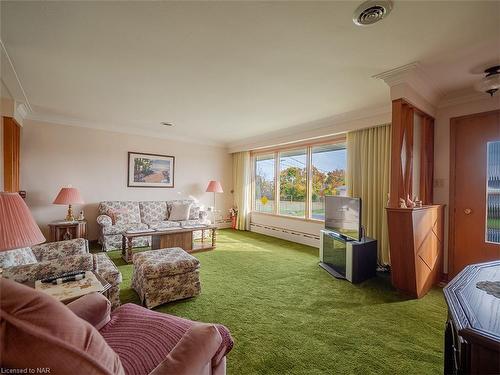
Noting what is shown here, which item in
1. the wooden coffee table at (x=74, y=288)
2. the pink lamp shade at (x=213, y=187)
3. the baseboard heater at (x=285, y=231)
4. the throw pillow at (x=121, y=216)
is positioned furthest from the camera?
the pink lamp shade at (x=213, y=187)

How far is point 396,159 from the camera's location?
2506 millimetres

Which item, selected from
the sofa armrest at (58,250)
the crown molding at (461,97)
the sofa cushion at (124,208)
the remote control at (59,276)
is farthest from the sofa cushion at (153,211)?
the crown molding at (461,97)

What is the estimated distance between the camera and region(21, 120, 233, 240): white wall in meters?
4.18

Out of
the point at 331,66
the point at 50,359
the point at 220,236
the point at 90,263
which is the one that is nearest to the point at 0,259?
the point at 90,263

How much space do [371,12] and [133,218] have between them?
4.75 metres

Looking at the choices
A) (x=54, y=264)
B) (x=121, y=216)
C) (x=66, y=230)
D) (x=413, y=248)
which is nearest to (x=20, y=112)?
(x=66, y=230)

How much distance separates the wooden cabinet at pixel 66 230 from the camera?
12.8 ft

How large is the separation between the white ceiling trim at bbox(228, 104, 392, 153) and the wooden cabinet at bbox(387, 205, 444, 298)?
1.54 metres

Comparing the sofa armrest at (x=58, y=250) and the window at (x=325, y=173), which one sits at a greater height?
the window at (x=325, y=173)

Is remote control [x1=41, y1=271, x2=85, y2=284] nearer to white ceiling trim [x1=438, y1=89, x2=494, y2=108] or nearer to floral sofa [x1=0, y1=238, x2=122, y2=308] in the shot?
floral sofa [x1=0, y1=238, x2=122, y2=308]

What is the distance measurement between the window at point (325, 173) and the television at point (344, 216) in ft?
2.08

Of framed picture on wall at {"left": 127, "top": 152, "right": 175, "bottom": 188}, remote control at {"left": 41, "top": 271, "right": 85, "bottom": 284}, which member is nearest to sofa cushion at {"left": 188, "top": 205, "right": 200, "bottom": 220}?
framed picture on wall at {"left": 127, "top": 152, "right": 175, "bottom": 188}

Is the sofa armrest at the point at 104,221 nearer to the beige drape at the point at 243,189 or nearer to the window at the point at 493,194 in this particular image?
the beige drape at the point at 243,189

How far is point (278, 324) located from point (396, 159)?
80.4 inches
